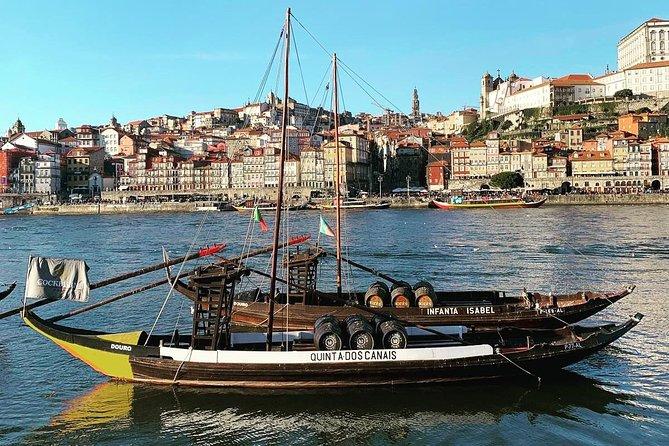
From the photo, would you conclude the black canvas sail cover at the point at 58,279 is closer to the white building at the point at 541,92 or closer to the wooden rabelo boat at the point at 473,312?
the wooden rabelo boat at the point at 473,312

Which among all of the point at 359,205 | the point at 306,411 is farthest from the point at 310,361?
the point at 359,205

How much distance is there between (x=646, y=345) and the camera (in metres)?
15.6

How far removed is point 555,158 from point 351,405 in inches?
3617

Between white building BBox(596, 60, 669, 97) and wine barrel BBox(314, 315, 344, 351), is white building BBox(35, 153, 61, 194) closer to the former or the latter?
white building BBox(596, 60, 669, 97)

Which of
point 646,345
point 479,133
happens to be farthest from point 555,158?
point 646,345

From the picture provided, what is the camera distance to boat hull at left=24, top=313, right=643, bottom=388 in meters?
12.4

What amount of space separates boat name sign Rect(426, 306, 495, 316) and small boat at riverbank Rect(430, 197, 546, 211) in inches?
2893

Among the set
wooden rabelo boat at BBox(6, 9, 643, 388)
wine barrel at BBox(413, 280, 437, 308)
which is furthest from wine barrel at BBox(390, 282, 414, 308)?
wooden rabelo boat at BBox(6, 9, 643, 388)

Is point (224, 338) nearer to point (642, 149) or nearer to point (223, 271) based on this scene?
point (223, 271)

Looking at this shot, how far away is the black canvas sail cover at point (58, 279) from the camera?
13.0 meters

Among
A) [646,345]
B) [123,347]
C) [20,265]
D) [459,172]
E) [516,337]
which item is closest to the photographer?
[123,347]

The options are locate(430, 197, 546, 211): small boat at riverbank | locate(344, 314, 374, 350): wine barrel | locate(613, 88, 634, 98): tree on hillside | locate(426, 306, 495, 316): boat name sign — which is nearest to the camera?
locate(344, 314, 374, 350): wine barrel

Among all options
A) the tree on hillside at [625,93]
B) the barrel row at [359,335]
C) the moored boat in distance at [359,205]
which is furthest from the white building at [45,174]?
the barrel row at [359,335]

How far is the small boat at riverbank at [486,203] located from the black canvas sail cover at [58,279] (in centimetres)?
7800
